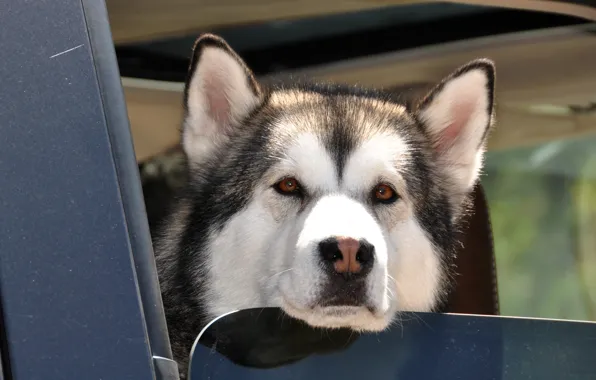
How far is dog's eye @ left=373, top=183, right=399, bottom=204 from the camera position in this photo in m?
2.62

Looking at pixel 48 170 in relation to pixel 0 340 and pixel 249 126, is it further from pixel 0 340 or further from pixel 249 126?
pixel 249 126

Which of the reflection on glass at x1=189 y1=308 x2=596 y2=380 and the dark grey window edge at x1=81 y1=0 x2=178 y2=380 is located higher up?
the dark grey window edge at x1=81 y1=0 x2=178 y2=380

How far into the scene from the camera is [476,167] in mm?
3062

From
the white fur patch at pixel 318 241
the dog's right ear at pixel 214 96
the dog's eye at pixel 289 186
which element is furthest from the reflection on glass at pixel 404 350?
Result: the dog's right ear at pixel 214 96

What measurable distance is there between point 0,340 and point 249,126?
1.60 meters

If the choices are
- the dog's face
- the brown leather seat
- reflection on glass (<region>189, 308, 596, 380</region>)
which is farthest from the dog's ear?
reflection on glass (<region>189, 308, 596, 380</region>)

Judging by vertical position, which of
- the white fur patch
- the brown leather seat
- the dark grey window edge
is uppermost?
the dark grey window edge

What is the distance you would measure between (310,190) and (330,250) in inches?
16.4

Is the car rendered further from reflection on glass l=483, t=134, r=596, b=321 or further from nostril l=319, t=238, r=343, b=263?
reflection on glass l=483, t=134, r=596, b=321

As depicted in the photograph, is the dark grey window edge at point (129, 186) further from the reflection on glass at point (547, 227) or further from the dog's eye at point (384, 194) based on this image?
the reflection on glass at point (547, 227)

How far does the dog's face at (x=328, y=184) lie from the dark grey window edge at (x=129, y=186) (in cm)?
61

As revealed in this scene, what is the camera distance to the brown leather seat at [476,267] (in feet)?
10.3

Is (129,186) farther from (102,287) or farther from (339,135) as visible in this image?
(339,135)

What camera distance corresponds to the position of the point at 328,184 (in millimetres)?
2527
